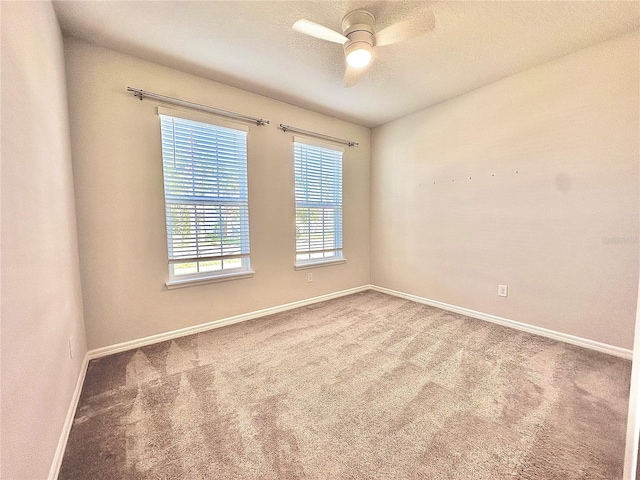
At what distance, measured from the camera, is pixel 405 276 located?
12.3 feet

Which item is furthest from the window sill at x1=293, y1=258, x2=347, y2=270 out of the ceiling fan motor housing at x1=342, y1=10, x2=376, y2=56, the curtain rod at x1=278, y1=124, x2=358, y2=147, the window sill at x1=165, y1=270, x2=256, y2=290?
the ceiling fan motor housing at x1=342, y1=10, x2=376, y2=56

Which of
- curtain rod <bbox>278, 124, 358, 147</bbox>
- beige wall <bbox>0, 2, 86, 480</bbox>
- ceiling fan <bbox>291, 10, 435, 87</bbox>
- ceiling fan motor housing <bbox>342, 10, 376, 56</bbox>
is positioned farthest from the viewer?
curtain rod <bbox>278, 124, 358, 147</bbox>

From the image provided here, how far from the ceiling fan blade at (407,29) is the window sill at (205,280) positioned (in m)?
2.46

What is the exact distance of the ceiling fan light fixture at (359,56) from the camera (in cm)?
182

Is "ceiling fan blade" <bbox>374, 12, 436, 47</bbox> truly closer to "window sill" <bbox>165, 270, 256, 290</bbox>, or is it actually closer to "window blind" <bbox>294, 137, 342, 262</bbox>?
"window blind" <bbox>294, 137, 342, 262</bbox>

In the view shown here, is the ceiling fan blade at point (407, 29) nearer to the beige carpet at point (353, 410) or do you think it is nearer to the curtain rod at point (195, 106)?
the curtain rod at point (195, 106)

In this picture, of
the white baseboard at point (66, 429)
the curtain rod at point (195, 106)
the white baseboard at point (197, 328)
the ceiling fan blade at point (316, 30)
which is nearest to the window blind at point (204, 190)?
the curtain rod at point (195, 106)

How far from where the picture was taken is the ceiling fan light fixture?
182cm

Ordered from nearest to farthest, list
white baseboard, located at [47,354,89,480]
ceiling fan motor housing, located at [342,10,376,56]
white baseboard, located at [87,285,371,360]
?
white baseboard, located at [47,354,89,480], ceiling fan motor housing, located at [342,10,376,56], white baseboard, located at [87,285,371,360]

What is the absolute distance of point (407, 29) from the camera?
5.40 ft

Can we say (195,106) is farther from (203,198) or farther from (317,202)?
(317,202)

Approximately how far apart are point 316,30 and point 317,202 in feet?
6.73

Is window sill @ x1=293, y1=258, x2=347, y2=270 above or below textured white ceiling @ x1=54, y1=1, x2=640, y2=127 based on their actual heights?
below

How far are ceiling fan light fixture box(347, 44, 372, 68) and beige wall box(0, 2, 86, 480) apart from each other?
1.73 metres
